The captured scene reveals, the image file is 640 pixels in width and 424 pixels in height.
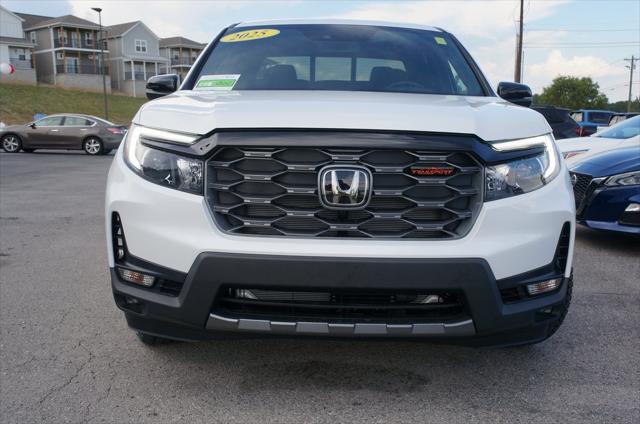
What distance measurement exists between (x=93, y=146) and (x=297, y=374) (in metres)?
19.2

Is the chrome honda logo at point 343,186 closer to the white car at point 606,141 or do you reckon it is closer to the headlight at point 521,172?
the headlight at point 521,172

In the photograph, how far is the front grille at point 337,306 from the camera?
2332 mm

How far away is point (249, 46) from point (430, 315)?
231 centimetres

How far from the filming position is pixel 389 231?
2352 millimetres

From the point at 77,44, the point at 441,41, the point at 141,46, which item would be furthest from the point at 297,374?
the point at 141,46

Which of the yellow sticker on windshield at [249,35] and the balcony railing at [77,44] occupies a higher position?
the balcony railing at [77,44]

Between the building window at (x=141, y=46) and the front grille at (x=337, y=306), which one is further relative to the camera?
the building window at (x=141, y=46)

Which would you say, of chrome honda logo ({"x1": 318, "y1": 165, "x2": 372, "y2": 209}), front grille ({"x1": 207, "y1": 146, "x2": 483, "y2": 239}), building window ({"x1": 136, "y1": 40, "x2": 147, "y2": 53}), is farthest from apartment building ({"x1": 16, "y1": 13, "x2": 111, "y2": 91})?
chrome honda logo ({"x1": 318, "y1": 165, "x2": 372, "y2": 209})

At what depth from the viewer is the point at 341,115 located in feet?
7.74

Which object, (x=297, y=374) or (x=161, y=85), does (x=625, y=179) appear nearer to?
(x=297, y=374)

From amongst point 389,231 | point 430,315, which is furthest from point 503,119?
point 430,315

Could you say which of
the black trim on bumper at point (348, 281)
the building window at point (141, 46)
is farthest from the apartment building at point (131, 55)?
the black trim on bumper at point (348, 281)

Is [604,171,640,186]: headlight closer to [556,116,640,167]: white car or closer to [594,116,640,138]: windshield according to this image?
A: [556,116,640,167]: white car

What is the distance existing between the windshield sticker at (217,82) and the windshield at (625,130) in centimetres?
647
